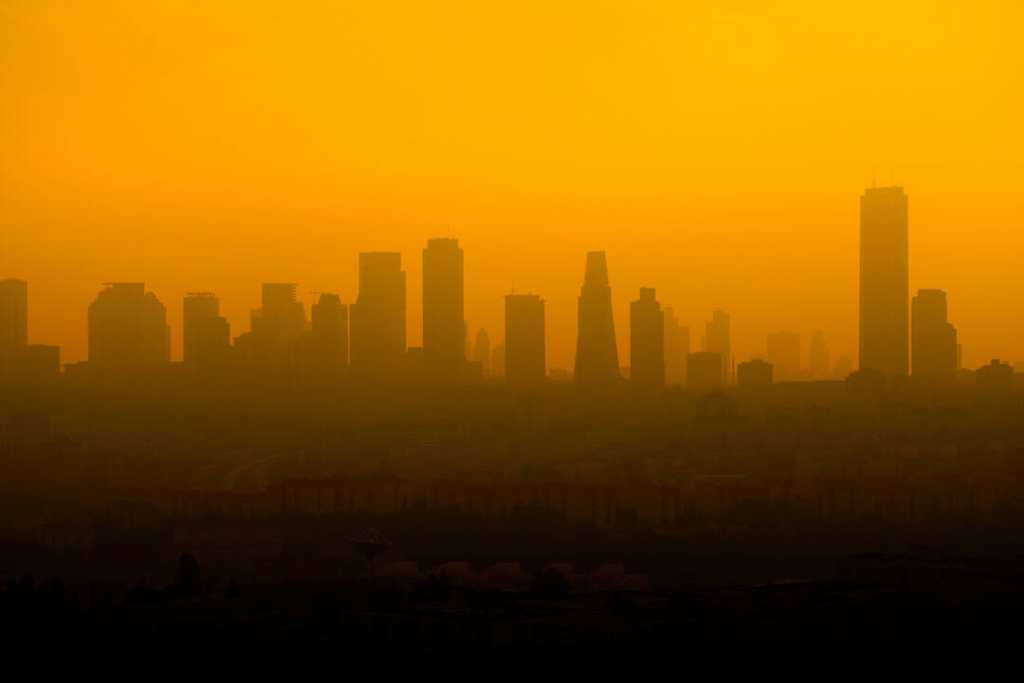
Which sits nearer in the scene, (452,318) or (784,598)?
(784,598)

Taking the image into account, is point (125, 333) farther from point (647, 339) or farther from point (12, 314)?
point (647, 339)

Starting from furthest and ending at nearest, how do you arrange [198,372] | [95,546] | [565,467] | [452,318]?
[452,318]
[198,372]
[565,467]
[95,546]

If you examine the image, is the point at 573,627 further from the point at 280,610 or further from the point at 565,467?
the point at 565,467

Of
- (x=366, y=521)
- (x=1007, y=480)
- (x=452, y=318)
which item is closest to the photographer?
(x=366, y=521)

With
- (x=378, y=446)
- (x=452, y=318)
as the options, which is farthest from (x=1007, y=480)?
(x=452, y=318)

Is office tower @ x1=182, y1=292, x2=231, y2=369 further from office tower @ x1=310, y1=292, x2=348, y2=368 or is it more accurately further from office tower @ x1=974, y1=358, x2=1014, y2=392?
office tower @ x1=974, y1=358, x2=1014, y2=392
